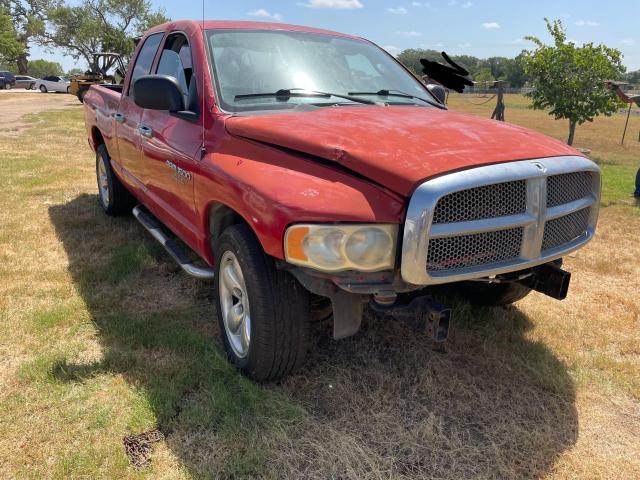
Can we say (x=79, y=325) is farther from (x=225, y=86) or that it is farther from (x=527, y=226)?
(x=527, y=226)

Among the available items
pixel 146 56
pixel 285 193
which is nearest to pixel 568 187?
pixel 285 193

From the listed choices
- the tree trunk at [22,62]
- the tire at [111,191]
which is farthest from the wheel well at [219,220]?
the tree trunk at [22,62]

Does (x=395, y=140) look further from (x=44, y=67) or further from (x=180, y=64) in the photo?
(x=44, y=67)

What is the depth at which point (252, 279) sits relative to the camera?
258 cm

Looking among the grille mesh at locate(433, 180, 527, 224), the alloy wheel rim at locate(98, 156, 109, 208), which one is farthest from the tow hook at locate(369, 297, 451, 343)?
the alloy wheel rim at locate(98, 156, 109, 208)

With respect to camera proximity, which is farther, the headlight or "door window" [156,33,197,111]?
"door window" [156,33,197,111]

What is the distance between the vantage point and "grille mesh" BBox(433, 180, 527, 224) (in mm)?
2252

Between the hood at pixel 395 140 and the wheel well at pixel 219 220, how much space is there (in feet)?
1.38

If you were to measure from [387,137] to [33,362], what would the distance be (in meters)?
2.35

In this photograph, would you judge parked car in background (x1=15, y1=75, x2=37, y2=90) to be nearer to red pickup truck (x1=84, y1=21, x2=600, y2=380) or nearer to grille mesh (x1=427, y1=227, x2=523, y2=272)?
red pickup truck (x1=84, y1=21, x2=600, y2=380)

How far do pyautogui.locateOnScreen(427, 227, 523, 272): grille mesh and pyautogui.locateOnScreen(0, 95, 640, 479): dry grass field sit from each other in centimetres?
89

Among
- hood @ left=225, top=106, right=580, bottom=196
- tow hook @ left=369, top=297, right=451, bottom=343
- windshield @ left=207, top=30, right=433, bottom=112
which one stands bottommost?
tow hook @ left=369, top=297, right=451, bottom=343

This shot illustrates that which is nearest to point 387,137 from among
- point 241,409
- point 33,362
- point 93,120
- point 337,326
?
point 337,326

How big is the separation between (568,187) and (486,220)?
68 cm
